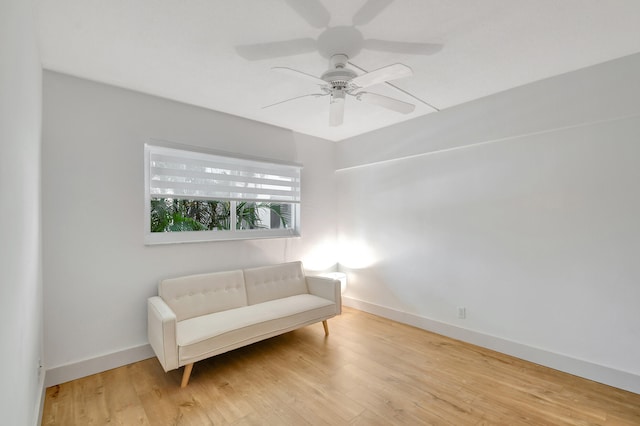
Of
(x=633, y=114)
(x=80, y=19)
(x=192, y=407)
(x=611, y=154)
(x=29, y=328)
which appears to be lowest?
(x=192, y=407)

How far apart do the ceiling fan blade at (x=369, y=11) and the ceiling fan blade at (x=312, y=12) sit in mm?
178

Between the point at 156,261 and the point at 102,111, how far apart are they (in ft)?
4.77

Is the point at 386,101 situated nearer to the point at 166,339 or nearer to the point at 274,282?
the point at 274,282

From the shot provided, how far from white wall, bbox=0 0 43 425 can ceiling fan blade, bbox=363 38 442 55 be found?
185cm

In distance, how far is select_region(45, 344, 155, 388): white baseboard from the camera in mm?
→ 2387

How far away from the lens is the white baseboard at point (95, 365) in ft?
7.83

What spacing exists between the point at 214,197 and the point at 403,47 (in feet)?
7.79

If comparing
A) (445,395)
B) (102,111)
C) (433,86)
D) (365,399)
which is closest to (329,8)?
(433,86)

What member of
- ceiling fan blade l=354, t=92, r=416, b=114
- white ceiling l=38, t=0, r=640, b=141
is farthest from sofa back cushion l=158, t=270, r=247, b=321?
ceiling fan blade l=354, t=92, r=416, b=114

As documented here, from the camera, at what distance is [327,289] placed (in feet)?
11.4

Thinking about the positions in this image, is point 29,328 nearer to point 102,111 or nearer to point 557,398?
point 102,111

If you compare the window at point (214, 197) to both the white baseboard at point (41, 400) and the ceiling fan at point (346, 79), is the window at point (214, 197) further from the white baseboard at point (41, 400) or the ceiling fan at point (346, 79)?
the ceiling fan at point (346, 79)

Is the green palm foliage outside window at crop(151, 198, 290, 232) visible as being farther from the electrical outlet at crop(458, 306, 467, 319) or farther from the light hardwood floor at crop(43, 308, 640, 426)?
the electrical outlet at crop(458, 306, 467, 319)

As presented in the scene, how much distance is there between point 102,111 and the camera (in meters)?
2.65
